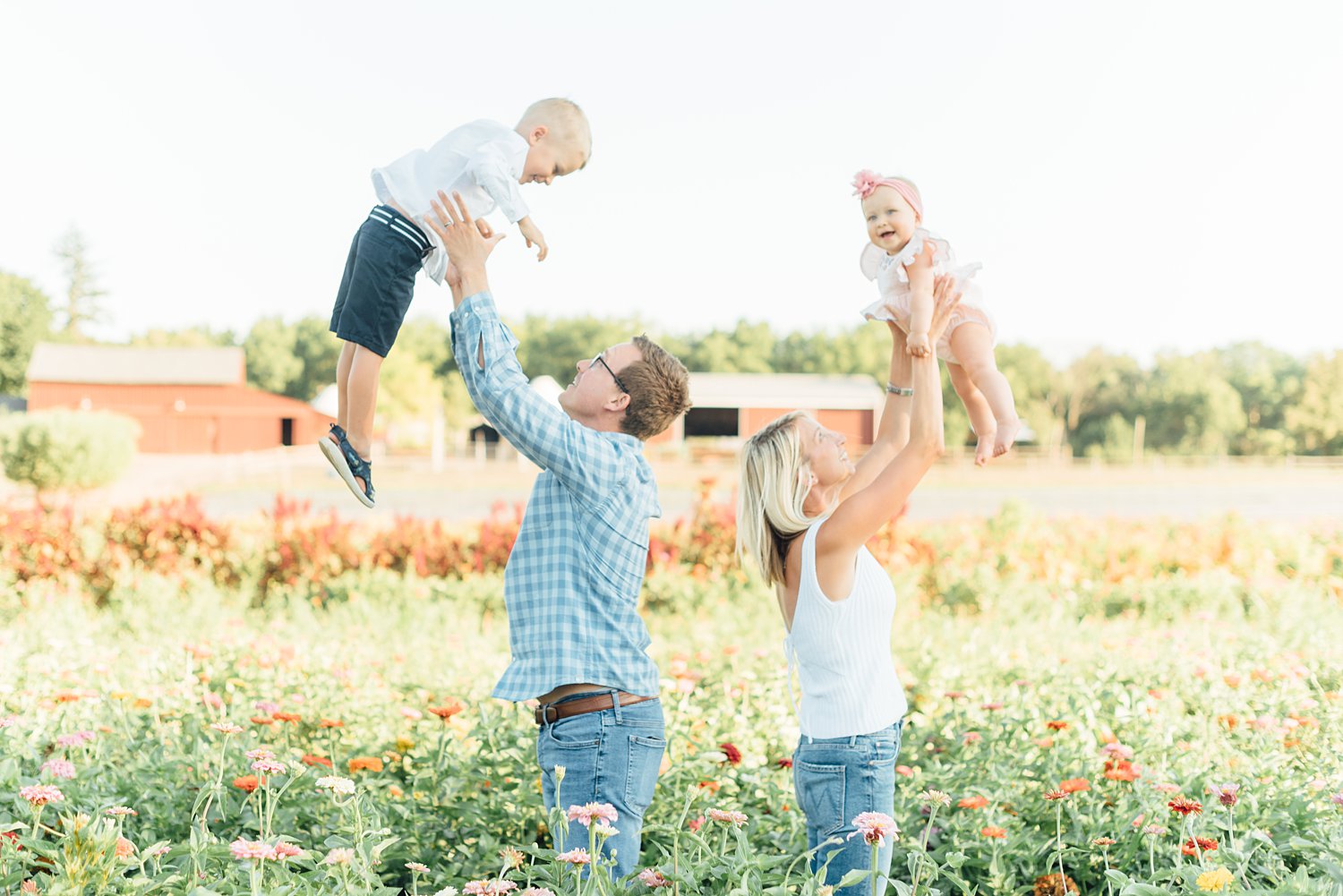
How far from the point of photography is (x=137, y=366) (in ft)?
147

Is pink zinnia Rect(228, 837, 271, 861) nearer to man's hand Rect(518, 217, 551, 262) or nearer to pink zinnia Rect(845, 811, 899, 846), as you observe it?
pink zinnia Rect(845, 811, 899, 846)

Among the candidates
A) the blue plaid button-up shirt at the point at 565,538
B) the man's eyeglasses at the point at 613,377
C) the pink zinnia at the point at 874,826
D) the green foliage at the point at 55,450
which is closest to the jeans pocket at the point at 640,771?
the blue plaid button-up shirt at the point at 565,538

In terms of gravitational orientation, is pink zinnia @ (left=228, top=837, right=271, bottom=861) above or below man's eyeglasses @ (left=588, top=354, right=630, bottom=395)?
below

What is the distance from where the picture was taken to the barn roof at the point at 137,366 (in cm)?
4356

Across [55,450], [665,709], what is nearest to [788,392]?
[55,450]

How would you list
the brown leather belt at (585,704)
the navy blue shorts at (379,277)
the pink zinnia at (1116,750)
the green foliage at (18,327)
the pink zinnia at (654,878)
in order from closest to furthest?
the pink zinnia at (654,878), the brown leather belt at (585,704), the navy blue shorts at (379,277), the pink zinnia at (1116,750), the green foliage at (18,327)

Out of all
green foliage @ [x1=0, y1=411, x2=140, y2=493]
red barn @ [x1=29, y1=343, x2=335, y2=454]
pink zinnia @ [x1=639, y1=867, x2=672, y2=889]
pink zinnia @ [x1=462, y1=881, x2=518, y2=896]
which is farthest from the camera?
red barn @ [x1=29, y1=343, x2=335, y2=454]

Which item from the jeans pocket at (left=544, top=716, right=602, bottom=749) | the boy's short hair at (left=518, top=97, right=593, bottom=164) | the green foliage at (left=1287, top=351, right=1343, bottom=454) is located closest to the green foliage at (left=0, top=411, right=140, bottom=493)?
the boy's short hair at (left=518, top=97, right=593, bottom=164)

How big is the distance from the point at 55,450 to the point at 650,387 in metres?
22.6

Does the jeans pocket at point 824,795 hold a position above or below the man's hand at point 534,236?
below

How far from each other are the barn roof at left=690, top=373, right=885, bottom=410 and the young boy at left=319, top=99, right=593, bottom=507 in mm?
37776

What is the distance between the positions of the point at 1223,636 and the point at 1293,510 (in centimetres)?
1760

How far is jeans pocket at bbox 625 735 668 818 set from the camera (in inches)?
94.3

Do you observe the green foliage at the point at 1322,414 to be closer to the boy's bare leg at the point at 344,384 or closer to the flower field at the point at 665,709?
the flower field at the point at 665,709
